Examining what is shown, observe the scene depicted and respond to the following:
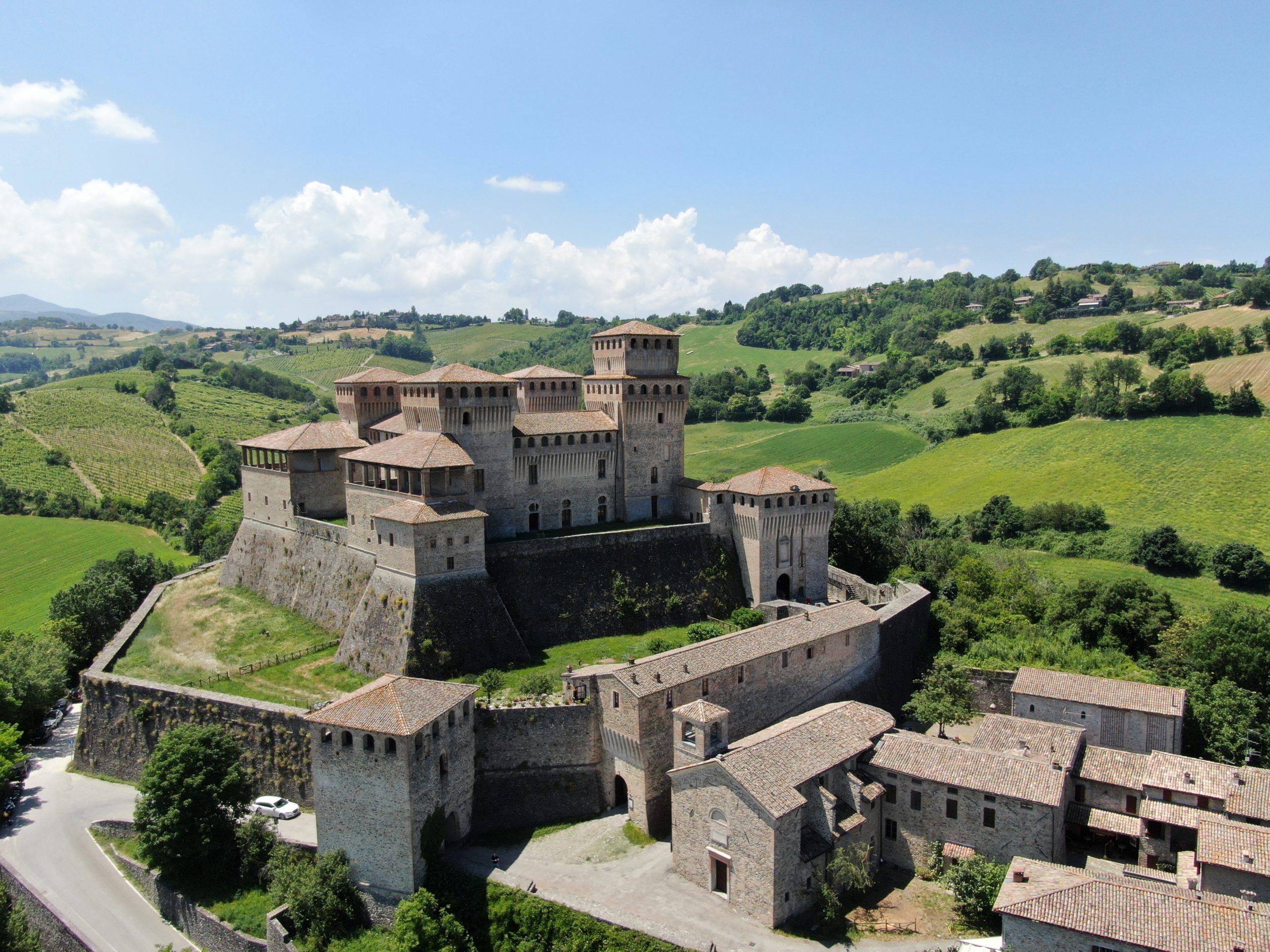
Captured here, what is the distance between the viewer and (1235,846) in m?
24.4

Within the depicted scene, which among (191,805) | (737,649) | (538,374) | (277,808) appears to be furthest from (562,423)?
(191,805)

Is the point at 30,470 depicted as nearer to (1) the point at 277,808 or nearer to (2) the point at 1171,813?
(1) the point at 277,808

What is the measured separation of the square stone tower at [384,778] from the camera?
2592 cm

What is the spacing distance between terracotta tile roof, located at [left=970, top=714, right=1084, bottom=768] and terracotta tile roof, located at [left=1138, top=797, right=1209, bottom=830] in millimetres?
2321

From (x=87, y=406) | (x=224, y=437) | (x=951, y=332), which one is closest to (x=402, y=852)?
(x=224, y=437)

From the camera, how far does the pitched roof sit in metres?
25.3

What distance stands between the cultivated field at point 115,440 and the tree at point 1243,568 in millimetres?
82697

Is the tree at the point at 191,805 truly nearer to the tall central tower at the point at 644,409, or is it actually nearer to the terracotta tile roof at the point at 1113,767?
the tall central tower at the point at 644,409

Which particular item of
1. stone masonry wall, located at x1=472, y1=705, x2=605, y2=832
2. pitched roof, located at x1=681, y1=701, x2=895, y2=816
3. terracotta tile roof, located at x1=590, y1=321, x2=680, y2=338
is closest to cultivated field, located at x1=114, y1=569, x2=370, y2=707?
stone masonry wall, located at x1=472, y1=705, x2=605, y2=832

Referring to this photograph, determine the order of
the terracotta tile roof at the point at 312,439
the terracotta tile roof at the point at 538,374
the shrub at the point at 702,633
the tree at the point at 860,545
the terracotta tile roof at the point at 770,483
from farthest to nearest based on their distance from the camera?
the tree at the point at 860,545
the terracotta tile roof at the point at 538,374
the terracotta tile roof at the point at 312,439
the terracotta tile roof at the point at 770,483
the shrub at the point at 702,633

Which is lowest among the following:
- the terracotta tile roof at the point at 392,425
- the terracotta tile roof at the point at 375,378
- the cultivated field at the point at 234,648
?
the cultivated field at the point at 234,648

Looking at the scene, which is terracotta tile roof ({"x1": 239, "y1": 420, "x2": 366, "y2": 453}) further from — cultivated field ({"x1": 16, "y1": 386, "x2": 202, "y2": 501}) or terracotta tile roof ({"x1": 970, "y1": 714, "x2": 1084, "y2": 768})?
cultivated field ({"x1": 16, "y1": 386, "x2": 202, "y2": 501})

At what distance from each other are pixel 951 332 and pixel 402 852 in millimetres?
127159

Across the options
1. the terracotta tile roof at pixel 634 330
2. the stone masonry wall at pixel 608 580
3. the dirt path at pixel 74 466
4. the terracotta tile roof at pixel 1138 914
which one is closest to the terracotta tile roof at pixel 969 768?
the terracotta tile roof at pixel 1138 914
